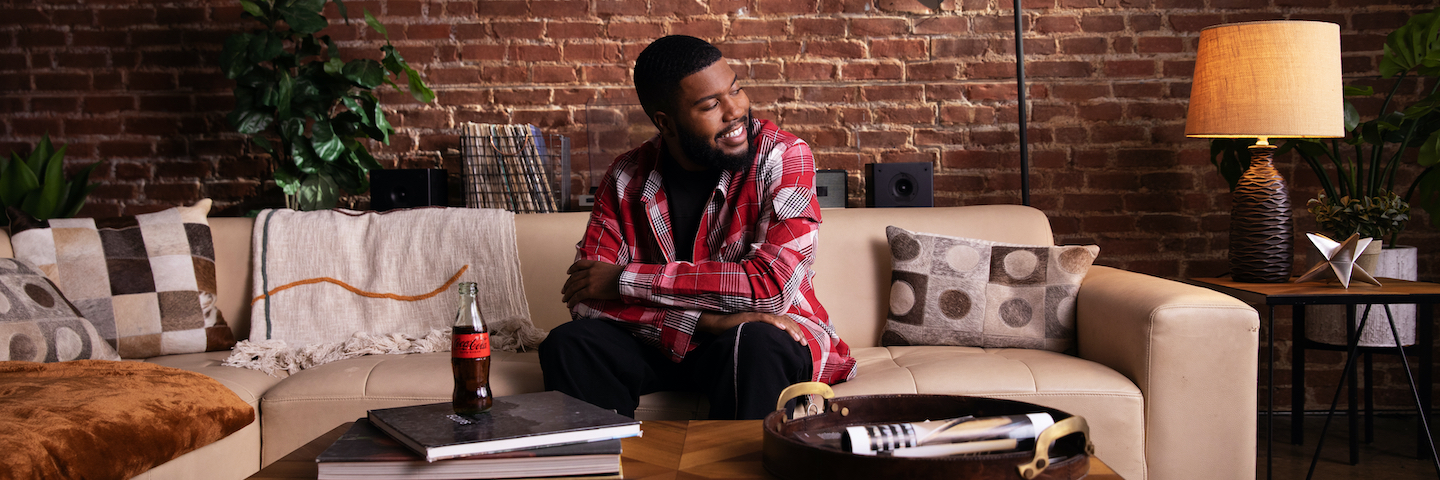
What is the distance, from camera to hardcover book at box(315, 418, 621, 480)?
811 millimetres

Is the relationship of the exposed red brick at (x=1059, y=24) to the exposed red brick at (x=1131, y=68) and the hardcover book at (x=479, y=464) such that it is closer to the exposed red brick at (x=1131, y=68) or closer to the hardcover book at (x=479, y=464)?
the exposed red brick at (x=1131, y=68)

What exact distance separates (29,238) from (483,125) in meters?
1.14

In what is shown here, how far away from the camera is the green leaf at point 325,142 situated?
2572mm

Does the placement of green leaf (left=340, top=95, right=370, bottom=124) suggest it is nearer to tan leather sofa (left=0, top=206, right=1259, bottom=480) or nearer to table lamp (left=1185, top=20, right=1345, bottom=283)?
tan leather sofa (left=0, top=206, right=1259, bottom=480)

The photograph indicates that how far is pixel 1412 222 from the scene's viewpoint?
2768 mm

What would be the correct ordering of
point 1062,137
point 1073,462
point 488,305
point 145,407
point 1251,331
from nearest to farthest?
point 1073,462 → point 145,407 → point 1251,331 → point 488,305 → point 1062,137

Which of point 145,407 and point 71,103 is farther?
point 71,103

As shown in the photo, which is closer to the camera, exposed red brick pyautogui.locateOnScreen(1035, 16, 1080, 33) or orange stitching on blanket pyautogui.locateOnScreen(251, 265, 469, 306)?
orange stitching on blanket pyautogui.locateOnScreen(251, 265, 469, 306)

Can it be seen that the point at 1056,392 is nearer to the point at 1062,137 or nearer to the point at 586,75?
the point at 1062,137

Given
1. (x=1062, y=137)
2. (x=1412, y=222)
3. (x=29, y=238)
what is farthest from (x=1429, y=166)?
(x=29, y=238)

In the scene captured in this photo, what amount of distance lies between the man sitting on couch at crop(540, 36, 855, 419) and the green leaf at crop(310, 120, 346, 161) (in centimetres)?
117

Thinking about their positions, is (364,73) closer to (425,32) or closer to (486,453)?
(425,32)

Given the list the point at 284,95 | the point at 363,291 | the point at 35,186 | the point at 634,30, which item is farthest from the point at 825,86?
the point at 35,186

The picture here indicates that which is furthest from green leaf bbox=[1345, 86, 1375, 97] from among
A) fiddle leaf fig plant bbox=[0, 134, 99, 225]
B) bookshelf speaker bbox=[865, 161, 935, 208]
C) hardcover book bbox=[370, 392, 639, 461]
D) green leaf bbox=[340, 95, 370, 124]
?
fiddle leaf fig plant bbox=[0, 134, 99, 225]
